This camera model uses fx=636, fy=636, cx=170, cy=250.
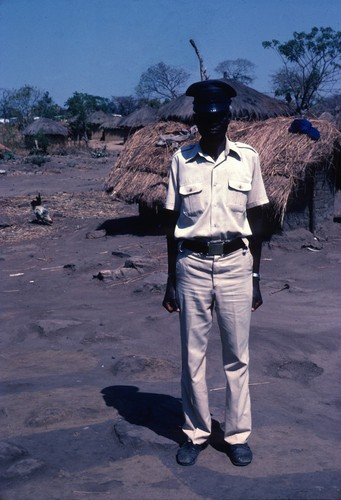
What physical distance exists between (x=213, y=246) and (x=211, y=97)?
2.27 feet

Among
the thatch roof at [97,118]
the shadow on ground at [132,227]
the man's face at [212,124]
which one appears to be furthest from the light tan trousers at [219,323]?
the thatch roof at [97,118]

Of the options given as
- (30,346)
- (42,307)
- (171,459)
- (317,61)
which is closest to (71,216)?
(42,307)

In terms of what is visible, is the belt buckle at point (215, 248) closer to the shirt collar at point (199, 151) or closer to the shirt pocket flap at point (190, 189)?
the shirt pocket flap at point (190, 189)

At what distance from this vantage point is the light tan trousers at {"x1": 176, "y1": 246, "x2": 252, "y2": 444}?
3018 mm

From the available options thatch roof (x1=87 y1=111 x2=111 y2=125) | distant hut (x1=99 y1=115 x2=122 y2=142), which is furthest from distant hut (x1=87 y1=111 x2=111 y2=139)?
distant hut (x1=99 y1=115 x2=122 y2=142)

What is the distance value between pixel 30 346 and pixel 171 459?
2.63 meters

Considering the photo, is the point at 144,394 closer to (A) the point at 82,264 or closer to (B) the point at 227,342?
(B) the point at 227,342

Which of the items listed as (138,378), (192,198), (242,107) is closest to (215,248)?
(192,198)

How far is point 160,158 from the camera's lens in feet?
34.4

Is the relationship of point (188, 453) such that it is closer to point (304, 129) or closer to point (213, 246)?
point (213, 246)

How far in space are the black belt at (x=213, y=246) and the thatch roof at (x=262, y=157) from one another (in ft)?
18.0

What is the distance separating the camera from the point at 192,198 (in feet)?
9.89

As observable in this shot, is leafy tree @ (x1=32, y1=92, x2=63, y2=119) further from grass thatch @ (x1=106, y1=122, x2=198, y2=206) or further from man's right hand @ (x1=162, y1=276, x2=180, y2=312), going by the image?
man's right hand @ (x1=162, y1=276, x2=180, y2=312)

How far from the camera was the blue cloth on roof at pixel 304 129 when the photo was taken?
888 cm
